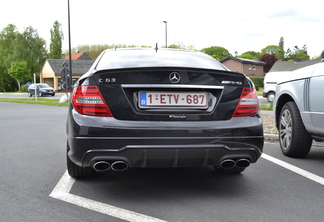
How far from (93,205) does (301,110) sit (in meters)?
3.24

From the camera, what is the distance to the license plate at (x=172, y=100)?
3275 mm

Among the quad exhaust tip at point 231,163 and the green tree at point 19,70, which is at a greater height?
the green tree at point 19,70

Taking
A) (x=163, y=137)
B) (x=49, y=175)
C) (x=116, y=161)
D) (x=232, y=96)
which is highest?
(x=232, y=96)

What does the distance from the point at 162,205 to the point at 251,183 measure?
1.24 metres

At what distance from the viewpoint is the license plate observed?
10.7 ft

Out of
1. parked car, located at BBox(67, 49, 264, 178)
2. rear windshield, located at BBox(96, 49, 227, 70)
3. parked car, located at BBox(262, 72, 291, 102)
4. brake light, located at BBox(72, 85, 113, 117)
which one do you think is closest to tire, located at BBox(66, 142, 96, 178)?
parked car, located at BBox(67, 49, 264, 178)

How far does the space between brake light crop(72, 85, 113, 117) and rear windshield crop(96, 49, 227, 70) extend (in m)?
0.28

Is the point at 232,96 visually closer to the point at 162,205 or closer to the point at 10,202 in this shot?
the point at 162,205

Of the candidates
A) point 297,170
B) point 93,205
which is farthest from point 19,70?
point 93,205

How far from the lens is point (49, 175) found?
4477 millimetres

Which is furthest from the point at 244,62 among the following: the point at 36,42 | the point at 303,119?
the point at 303,119

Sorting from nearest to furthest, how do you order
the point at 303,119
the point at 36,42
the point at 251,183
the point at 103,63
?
the point at 103,63, the point at 251,183, the point at 303,119, the point at 36,42

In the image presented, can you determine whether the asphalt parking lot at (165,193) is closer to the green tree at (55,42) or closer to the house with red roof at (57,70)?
the house with red roof at (57,70)

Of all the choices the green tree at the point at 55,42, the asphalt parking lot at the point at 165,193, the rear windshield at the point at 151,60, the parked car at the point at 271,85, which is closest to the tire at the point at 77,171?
the asphalt parking lot at the point at 165,193
